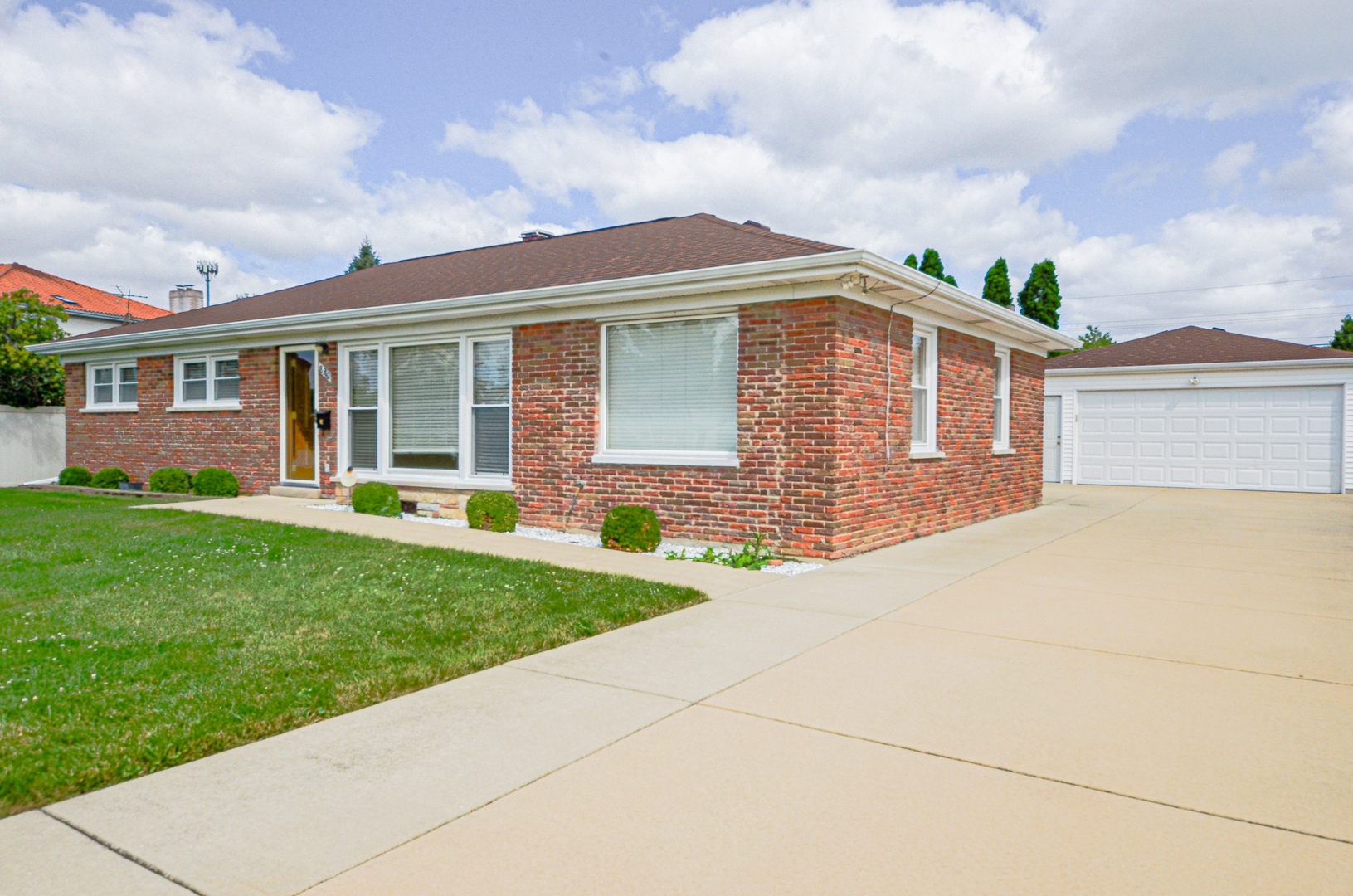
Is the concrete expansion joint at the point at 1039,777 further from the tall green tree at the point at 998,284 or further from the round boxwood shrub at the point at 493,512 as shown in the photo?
the tall green tree at the point at 998,284

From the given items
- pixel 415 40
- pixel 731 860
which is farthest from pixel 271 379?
pixel 731 860

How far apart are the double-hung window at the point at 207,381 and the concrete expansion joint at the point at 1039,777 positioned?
1315 centimetres

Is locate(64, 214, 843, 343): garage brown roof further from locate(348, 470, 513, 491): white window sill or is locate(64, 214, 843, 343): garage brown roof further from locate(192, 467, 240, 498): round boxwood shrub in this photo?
locate(192, 467, 240, 498): round boxwood shrub

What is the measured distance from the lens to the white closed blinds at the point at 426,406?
39.4 feet

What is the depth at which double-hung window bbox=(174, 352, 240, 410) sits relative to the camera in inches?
578

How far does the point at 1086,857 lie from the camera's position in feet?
9.25

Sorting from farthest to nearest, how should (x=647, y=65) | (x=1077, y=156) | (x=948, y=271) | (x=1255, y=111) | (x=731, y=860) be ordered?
(x=948, y=271) < (x=1077, y=156) < (x=1255, y=111) < (x=647, y=65) < (x=731, y=860)

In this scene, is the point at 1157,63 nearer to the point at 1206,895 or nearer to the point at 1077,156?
the point at 1077,156

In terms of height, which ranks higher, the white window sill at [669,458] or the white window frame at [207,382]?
the white window frame at [207,382]

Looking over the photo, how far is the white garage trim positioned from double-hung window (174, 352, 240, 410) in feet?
58.1

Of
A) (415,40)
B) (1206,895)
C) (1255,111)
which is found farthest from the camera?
(1255,111)

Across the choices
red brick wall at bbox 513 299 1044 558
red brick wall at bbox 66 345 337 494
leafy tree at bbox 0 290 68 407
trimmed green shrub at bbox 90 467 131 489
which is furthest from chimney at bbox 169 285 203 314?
red brick wall at bbox 513 299 1044 558

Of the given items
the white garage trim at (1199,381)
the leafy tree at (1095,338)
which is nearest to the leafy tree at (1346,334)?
the leafy tree at (1095,338)

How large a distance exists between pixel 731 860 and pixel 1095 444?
20146mm
